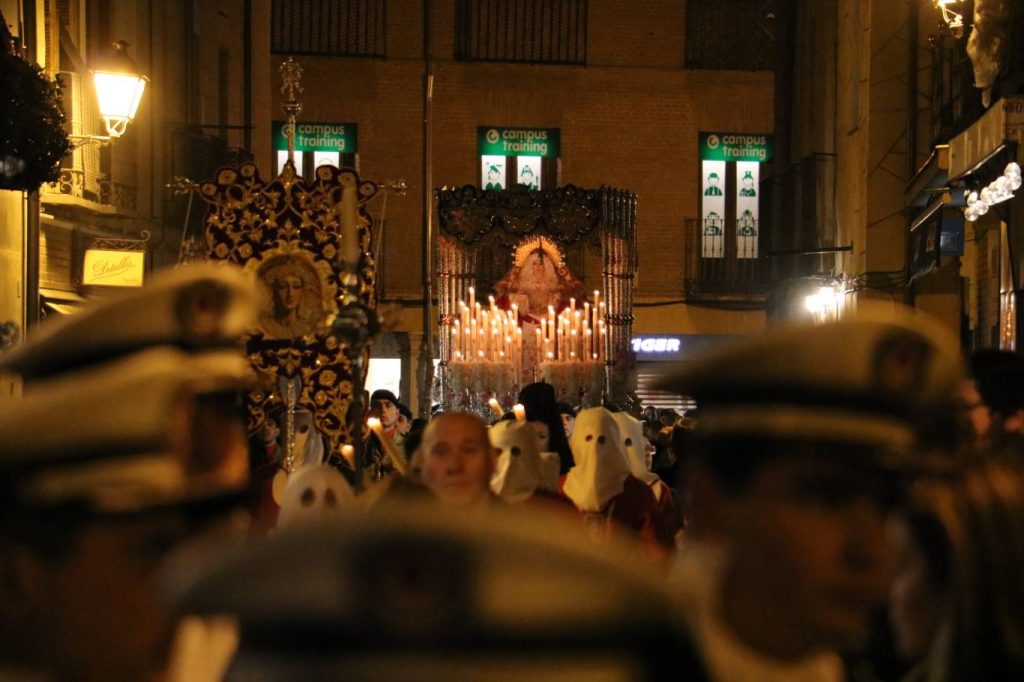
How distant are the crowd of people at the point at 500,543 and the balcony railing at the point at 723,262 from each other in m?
33.0

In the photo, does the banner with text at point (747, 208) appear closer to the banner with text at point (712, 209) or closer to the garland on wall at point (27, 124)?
the banner with text at point (712, 209)

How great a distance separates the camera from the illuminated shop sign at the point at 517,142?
121 ft

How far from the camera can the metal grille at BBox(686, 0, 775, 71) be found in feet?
123

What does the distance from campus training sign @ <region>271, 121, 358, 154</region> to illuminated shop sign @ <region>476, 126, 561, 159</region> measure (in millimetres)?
2945

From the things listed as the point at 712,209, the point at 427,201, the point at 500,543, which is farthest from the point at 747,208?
the point at 500,543

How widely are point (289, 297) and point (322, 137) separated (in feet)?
85.5

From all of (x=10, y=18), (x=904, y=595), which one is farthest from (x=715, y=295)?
(x=904, y=595)

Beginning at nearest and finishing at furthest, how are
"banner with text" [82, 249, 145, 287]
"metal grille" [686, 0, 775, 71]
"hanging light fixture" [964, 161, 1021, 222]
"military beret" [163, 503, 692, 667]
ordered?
"military beret" [163, 503, 692, 667]
"hanging light fixture" [964, 161, 1021, 222]
"banner with text" [82, 249, 145, 287]
"metal grille" [686, 0, 775, 71]

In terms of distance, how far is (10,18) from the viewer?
15.4 meters

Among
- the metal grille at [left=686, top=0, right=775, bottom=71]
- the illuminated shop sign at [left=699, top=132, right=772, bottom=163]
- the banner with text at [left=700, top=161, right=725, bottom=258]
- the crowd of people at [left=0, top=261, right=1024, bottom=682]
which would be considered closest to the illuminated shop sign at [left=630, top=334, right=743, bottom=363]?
the banner with text at [left=700, top=161, right=725, bottom=258]

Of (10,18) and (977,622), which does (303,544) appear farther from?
(10,18)

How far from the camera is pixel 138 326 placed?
8.47 ft

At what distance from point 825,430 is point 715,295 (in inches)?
1359

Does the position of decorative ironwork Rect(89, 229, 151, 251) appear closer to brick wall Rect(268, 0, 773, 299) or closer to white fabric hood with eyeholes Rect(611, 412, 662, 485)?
white fabric hood with eyeholes Rect(611, 412, 662, 485)
